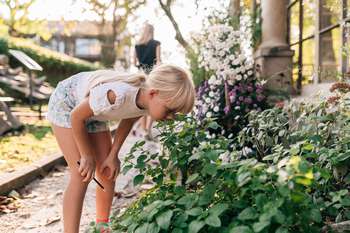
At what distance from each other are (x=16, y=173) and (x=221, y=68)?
7.42ft

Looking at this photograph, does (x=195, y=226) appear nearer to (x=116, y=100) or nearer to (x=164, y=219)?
(x=164, y=219)

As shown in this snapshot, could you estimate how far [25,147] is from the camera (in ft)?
19.7

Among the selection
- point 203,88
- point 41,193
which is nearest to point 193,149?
point 41,193

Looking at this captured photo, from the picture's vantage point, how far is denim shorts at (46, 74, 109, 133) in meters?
2.72

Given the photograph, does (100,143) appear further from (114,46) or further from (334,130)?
(114,46)

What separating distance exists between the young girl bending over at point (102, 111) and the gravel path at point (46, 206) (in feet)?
1.53

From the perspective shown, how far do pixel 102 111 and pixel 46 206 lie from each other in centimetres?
177

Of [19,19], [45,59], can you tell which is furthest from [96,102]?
[19,19]

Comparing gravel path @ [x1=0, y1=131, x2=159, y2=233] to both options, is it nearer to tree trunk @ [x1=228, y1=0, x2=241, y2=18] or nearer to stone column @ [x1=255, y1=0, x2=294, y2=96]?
stone column @ [x1=255, y1=0, x2=294, y2=96]

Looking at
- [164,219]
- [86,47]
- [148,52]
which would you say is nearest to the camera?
[164,219]

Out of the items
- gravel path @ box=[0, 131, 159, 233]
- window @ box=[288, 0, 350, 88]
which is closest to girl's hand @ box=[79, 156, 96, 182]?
gravel path @ box=[0, 131, 159, 233]

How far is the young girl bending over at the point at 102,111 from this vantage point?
2365 millimetres

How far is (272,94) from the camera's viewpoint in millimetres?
5887

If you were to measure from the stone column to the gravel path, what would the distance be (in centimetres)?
237
